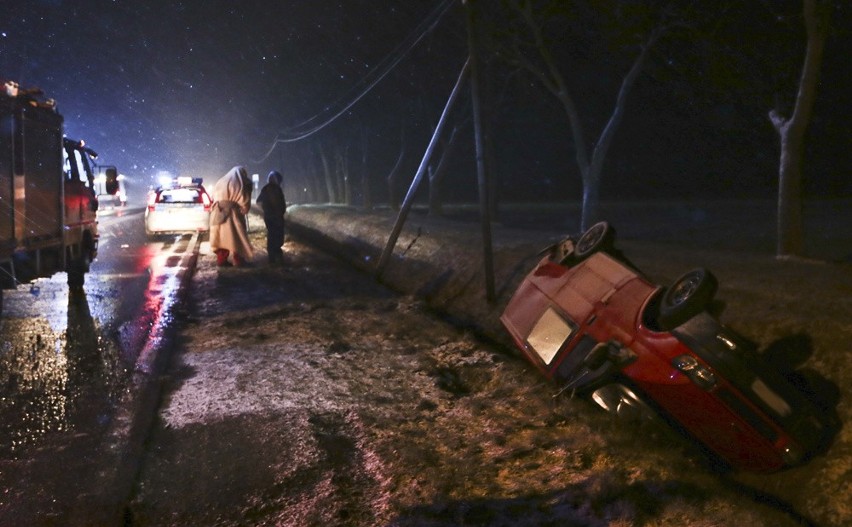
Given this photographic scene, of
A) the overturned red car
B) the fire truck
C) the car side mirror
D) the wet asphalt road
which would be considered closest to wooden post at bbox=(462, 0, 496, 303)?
the overturned red car

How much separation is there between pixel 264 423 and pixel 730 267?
6.86 meters

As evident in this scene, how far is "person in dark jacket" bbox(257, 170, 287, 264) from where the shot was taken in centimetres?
1582

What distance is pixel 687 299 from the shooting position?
5.11 metres

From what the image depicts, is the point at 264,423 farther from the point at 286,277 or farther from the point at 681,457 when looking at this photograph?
the point at 286,277

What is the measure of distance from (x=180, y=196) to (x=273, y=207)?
278 inches

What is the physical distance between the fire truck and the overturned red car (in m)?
6.14

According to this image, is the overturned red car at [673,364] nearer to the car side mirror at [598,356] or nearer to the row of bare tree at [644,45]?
the car side mirror at [598,356]

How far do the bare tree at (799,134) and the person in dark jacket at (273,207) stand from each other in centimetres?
872

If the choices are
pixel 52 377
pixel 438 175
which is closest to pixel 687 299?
pixel 52 377

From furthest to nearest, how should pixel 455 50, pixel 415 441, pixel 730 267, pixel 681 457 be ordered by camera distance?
pixel 455 50, pixel 730 267, pixel 415 441, pixel 681 457

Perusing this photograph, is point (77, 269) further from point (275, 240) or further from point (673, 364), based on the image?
point (673, 364)

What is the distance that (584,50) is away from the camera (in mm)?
24359

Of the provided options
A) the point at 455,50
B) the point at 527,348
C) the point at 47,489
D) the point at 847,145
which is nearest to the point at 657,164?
the point at 847,145

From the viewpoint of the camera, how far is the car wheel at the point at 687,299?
507cm
